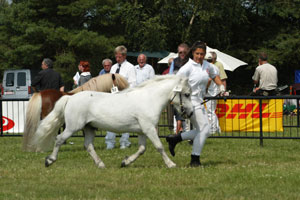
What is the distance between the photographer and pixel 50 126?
29.5 feet

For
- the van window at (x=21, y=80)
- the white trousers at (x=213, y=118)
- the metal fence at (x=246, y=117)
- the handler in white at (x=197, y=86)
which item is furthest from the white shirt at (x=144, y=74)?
the van window at (x=21, y=80)

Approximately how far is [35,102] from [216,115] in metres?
6.19

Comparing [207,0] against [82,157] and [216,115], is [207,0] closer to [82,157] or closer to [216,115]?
[216,115]

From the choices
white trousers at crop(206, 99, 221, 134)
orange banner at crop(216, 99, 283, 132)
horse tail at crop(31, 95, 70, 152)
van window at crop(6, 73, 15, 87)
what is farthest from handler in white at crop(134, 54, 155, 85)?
van window at crop(6, 73, 15, 87)

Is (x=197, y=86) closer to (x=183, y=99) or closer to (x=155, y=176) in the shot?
A: (x=183, y=99)

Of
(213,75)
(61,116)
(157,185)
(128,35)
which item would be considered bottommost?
(157,185)

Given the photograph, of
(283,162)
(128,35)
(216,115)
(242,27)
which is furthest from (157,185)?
(242,27)

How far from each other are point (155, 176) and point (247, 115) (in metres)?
7.12

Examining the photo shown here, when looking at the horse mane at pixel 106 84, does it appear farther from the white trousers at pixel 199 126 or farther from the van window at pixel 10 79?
the van window at pixel 10 79

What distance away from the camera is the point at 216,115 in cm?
1492

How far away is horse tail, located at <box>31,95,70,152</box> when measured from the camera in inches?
354

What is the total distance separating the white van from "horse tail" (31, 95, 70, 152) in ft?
76.4

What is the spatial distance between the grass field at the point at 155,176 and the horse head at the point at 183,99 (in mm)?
892

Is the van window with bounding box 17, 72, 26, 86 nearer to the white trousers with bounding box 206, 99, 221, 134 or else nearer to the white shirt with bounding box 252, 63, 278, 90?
the white trousers with bounding box 206, 99, 221, 134
